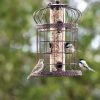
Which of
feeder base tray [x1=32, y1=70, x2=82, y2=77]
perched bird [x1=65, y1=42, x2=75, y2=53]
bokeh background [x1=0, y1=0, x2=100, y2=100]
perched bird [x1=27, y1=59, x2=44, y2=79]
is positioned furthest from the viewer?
bokeh background [x1=0, y1=0, x2=100, y2=100]

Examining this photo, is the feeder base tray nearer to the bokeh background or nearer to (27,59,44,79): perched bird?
(27,59,44,79): perched bird

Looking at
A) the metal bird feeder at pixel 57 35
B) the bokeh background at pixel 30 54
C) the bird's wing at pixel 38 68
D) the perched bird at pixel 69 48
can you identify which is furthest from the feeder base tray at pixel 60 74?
the bokeh background at pixel 30 54

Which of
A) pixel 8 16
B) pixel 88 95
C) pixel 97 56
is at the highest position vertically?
pixel 8 16

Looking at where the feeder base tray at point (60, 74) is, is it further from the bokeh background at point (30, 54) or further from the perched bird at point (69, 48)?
the bokeh background at point (30, 54)

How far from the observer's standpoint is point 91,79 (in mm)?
15195

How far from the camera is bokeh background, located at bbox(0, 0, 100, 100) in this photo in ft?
48.5

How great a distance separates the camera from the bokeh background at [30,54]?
582 inches

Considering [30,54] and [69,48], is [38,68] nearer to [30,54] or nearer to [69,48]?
[69,48]

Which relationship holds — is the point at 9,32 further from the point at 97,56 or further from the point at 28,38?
the point at 97,56

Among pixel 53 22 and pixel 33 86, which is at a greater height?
pixel 53 22

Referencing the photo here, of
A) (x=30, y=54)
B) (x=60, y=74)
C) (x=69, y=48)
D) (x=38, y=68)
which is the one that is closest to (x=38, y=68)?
(x=38, y=68)

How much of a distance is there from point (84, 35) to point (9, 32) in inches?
74.0

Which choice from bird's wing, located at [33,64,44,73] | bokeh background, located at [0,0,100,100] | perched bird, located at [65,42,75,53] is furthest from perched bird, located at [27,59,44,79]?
bokeh background, located at [0,0,100,100]

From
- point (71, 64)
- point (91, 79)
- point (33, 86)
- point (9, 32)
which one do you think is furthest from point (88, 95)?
point (71, 64)
